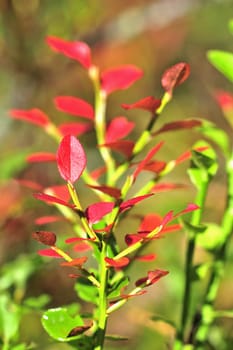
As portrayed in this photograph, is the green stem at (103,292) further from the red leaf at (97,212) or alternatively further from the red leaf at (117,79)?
the red leaf at (117,79)

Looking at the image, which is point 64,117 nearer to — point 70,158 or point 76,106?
point 76,106

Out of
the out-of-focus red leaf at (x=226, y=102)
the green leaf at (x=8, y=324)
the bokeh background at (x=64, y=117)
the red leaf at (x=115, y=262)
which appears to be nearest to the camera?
the red leaf at (x=115, y=262)

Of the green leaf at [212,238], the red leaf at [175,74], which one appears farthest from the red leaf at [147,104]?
the green leaf at [212,238]

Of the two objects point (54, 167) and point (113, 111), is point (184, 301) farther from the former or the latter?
point (113, 111)

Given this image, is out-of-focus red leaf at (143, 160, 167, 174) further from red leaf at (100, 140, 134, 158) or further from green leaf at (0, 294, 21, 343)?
green leaf at (0, 294, 21, 343)

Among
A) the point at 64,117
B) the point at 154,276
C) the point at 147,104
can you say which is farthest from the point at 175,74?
the point at 64,117

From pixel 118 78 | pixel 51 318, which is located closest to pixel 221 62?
pixel 118 78
